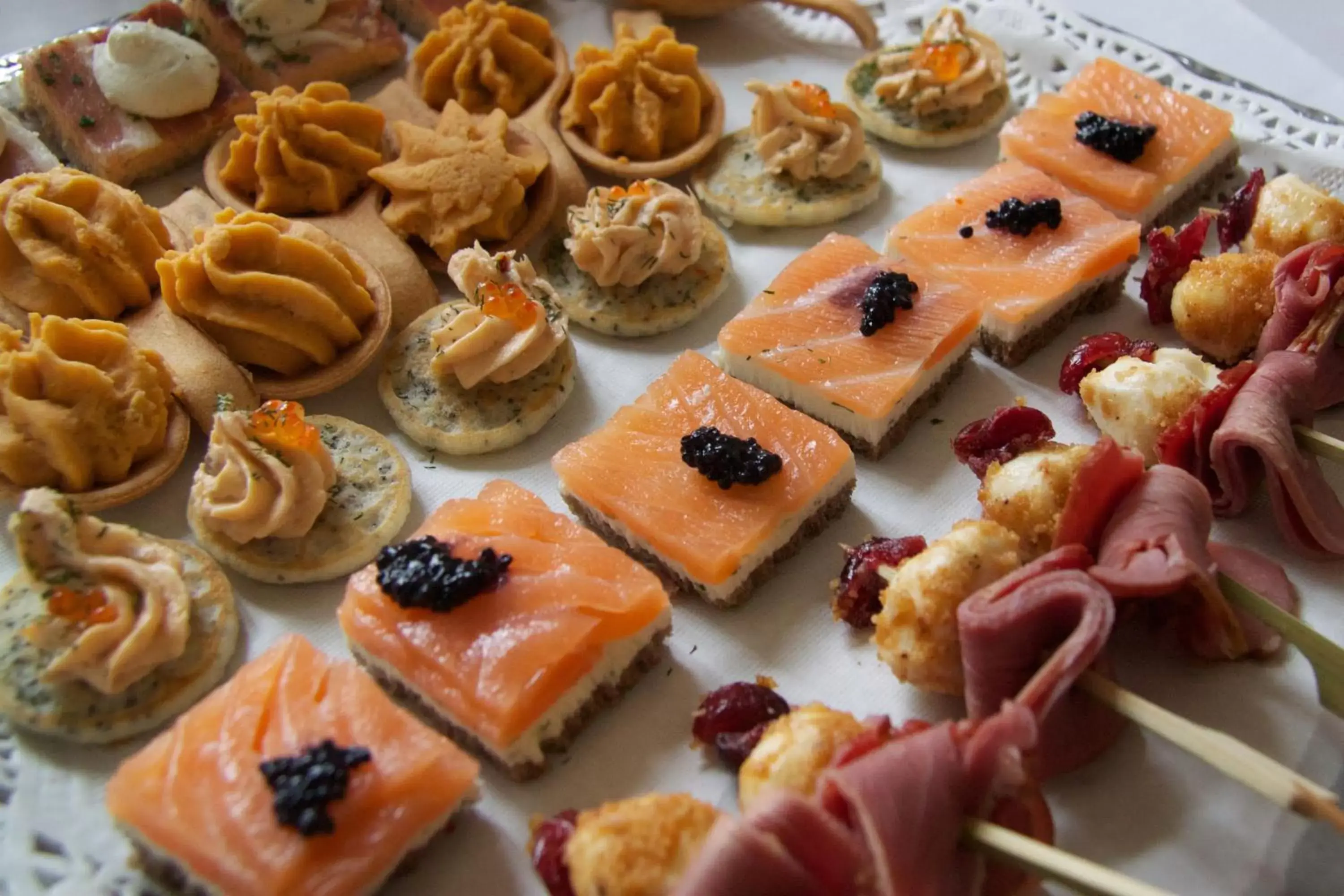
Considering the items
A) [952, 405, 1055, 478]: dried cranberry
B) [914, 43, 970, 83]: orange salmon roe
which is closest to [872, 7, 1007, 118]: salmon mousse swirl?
[914, 43, 970, 83]: orange salmon roe

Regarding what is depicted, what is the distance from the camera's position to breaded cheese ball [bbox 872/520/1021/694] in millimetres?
2691

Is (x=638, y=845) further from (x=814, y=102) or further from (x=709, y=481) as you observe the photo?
(x=814, y=102)

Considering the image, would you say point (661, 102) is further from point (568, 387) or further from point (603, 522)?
point (603, 522)

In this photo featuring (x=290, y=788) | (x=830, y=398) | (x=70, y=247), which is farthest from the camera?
(x=70, y=247)

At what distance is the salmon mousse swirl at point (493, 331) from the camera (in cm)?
351

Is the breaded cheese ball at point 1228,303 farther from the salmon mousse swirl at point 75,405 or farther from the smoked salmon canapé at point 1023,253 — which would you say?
the salmon mousse swirl at point 75,405

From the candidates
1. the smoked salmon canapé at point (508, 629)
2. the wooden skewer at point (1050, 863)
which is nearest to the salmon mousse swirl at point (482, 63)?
the smoked salmon canapé at point (508, 629)

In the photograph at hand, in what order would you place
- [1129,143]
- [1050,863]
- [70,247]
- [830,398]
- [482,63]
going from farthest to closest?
[482,63] < [1129,143] < [70,247] < [830,398] < [1050,863]

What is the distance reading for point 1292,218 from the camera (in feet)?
11.8

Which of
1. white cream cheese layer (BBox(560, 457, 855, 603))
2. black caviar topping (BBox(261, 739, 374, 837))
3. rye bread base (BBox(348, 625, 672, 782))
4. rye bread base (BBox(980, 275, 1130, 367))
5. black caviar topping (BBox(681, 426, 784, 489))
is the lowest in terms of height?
rye bread base (BBox(348, 625, 672, 782))

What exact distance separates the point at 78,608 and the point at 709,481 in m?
1.60

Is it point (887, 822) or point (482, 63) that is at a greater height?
point (482, 63)

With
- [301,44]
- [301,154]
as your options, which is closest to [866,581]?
[301,154]

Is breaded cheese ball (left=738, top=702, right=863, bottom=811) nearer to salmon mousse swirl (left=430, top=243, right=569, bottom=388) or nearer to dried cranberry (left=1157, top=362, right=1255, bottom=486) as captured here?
dried cranberry (left=1157, top=362, right=1255, bottom=486)
